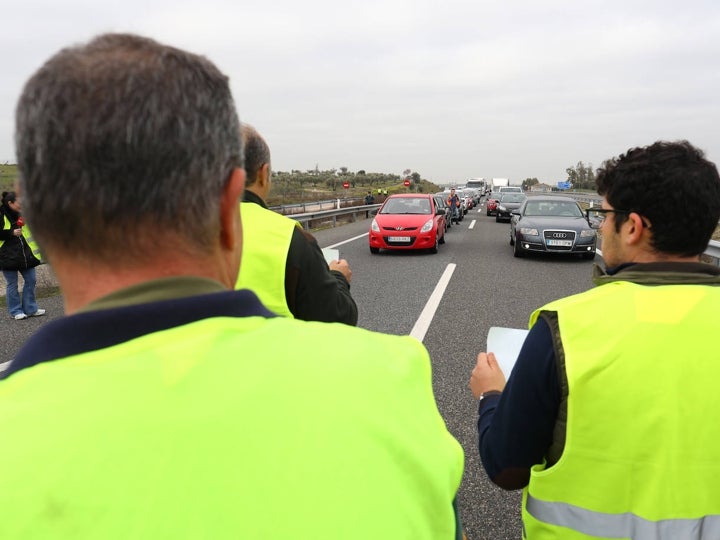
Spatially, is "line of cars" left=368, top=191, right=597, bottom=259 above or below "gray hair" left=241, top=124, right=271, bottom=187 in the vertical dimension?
below

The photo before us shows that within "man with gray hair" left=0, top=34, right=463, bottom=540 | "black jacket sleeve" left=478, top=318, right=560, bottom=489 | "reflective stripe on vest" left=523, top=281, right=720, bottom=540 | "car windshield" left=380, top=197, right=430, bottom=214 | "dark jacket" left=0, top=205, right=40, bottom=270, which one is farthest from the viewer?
"car windshield" left=380, top=197, right=430, bottom=214

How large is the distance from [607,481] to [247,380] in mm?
1179

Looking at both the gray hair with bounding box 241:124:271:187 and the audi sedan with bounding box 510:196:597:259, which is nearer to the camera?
the gray hair with bounding box 241:124:271:187

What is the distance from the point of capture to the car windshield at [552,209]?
45.3 ft

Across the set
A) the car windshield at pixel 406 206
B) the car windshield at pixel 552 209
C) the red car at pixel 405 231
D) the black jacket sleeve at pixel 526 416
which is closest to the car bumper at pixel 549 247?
the car windshield at pixel 552 209

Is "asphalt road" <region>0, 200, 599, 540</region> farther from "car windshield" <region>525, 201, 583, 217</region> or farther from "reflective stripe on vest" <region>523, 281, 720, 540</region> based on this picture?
"reflective stripe on vest" <region>523, 281, 720, 540</region>

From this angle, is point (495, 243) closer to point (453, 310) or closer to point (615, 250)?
point (453, 310)

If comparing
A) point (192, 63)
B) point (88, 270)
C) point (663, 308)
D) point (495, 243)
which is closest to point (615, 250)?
point (663, 308)

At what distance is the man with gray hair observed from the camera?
25.4 inches

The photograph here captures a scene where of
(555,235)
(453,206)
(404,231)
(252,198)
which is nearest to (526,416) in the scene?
(252,198)

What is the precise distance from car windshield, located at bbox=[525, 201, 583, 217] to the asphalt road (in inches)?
50.7

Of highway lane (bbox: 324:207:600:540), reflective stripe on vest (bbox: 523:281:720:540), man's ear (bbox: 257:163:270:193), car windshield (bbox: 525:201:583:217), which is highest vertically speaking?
man's ear (bbox: 257:163:270:193)

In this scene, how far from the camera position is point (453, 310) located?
7.53m

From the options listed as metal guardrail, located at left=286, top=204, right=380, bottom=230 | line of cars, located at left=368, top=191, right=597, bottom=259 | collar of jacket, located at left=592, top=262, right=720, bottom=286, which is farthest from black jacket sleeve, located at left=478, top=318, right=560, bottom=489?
Answer: metal guardrail, located at left=286, top=204, right=380, bottom=230
